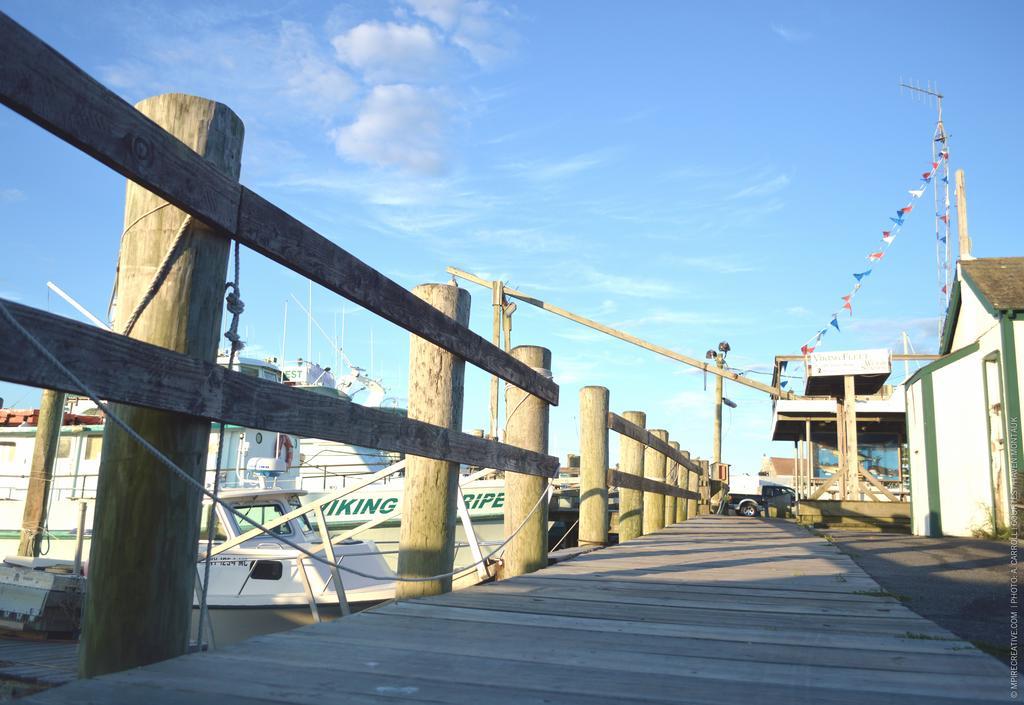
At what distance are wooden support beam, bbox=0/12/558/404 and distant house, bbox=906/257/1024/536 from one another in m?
10.7

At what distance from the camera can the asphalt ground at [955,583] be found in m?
3.37

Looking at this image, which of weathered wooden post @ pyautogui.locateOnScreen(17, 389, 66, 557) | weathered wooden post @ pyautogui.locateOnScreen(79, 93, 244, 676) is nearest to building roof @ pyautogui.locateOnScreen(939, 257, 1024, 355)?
weathered wooden post @ pyautogui.locateOnScreen(79, 93, 244, 676)

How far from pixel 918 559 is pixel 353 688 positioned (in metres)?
6.85

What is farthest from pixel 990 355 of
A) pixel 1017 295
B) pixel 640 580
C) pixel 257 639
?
pixel 257 639

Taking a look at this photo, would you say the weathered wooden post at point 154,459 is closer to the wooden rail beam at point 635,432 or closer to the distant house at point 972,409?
the wooden rail beam at point 635,432

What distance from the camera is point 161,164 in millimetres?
1842

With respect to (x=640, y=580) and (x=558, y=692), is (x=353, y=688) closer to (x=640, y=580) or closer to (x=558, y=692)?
(x=558, y=692)

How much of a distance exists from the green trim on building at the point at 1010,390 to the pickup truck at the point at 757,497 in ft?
75.0

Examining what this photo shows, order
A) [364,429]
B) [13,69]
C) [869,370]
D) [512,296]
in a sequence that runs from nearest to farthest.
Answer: [13,69], [364,429], [869,370], [512,296]

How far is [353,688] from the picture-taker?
189 cm

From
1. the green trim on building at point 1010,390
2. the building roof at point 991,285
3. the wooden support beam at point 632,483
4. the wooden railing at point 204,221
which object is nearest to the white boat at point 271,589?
the wooden support beam at point 632,483

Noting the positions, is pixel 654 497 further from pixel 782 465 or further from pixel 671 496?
pixel 782 465

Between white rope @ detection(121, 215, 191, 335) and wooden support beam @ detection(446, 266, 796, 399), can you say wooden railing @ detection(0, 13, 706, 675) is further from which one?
wooden support beam @ detection(446, 266, 796, 399)

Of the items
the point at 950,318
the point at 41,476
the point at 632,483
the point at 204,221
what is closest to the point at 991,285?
the point at 950,318
